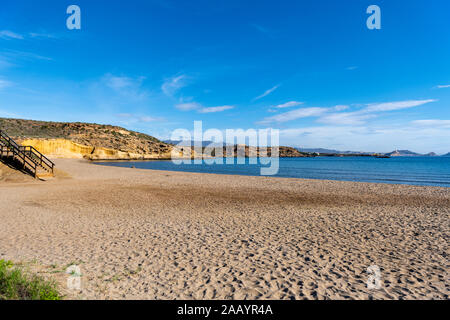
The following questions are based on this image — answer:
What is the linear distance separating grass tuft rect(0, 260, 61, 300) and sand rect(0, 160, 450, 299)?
308 mm

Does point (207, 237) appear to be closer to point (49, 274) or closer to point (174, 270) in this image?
point (174, 270)

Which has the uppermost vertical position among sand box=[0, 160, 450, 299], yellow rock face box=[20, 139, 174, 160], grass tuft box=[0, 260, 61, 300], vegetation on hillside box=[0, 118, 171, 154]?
vegetation on hillside box=[0, 118, 171, 154]

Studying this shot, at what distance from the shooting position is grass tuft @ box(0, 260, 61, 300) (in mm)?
3898

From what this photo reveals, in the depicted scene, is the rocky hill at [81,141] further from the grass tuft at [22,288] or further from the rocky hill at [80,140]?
the grass tuft at [22,288]

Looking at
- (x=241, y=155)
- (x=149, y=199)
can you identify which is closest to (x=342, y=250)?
(x=149, y=199)

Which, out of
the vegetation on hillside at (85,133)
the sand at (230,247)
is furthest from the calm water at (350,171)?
the vegetation on hillside at (85,133)

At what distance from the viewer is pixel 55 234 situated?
25.4 ft

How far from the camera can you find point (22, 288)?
412 cm

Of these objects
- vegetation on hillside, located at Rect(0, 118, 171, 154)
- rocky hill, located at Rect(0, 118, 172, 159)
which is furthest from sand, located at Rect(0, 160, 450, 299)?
vegetation on hillside, located at Rect(0, 118, 171, 154)

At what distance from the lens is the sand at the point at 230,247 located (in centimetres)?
476

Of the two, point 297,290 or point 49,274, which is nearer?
point 297,290

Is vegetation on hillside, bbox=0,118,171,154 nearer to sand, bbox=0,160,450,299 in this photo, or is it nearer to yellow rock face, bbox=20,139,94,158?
yellow rock face, bbox=20,139,94,158

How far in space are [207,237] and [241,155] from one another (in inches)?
6584

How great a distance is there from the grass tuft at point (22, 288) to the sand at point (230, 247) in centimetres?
31
